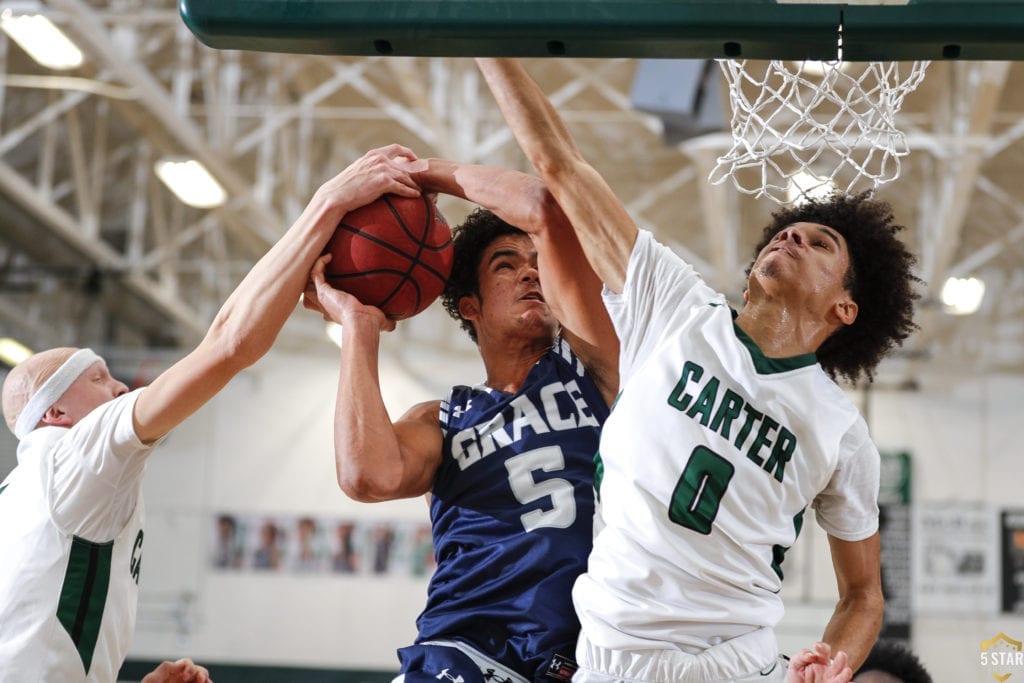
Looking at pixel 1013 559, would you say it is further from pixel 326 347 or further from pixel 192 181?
pixel 192 181

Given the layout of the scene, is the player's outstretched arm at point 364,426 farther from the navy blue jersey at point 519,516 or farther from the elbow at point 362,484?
the navy blue jersey at point 519,516

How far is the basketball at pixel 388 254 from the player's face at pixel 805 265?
885 millimetres

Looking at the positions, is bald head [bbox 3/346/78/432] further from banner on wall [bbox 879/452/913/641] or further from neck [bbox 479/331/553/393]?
banner on wall [bbox 879/452/913/641]

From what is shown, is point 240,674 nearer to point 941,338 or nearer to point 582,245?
point 941,338

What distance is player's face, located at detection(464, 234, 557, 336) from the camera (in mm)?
3467

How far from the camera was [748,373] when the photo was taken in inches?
109

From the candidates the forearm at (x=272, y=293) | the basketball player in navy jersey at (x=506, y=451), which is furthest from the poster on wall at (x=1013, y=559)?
the forearm at (x=272, y=293)

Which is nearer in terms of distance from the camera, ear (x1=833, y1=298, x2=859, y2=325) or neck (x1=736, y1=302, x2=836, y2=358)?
neck (x1=736, y1=302, x2=836, y2=358)

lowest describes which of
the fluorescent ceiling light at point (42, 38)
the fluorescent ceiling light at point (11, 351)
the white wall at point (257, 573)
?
the white wall at point (257, 573)

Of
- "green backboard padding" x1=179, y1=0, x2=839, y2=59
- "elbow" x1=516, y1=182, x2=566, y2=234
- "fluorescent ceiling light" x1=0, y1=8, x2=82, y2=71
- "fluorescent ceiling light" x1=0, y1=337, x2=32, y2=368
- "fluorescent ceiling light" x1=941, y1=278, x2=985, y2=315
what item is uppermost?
"fluorescent ceiling light" x1=0, y1=8, x2=82, y2=71

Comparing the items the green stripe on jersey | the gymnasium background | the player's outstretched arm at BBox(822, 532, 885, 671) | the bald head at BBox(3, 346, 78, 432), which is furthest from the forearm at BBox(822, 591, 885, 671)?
the gymnasium background

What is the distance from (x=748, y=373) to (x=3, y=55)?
34.4ft

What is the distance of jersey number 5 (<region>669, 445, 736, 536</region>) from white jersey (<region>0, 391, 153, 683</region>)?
1.51 metres

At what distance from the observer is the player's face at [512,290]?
347 centimetres
